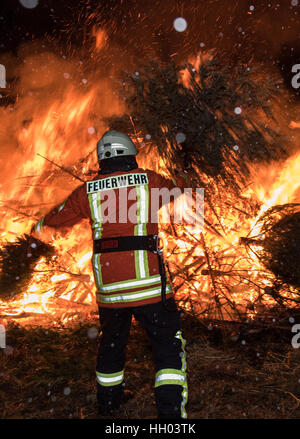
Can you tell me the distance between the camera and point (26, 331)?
417 centimetres

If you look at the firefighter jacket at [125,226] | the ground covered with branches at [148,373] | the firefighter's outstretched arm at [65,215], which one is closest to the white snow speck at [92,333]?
the ground covered with branches at [148,373]

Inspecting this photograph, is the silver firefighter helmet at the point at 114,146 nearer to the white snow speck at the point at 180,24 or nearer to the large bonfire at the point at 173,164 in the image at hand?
the large bonfire at the point at 173,164

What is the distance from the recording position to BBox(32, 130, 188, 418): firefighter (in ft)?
8.41

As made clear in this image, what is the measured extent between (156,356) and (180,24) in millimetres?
4127

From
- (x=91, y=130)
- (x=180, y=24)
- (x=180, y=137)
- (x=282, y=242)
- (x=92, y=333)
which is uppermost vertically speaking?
(x=180, y=24)

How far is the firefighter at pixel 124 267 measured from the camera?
8.41 ft

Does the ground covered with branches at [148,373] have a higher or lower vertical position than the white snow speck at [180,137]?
lower

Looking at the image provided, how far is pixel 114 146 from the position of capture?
9.19ft

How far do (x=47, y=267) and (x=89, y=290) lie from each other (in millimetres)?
712

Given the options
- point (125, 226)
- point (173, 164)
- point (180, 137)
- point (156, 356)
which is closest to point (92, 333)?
point (156, 356)

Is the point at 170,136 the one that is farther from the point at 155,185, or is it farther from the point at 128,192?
the point at 128,192

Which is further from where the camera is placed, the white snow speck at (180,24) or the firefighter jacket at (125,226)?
the white snow speck at (180,24)

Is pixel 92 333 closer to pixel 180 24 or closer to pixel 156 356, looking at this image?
pixel 156 356

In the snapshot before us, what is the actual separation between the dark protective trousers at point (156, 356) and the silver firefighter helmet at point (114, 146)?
124 cm
